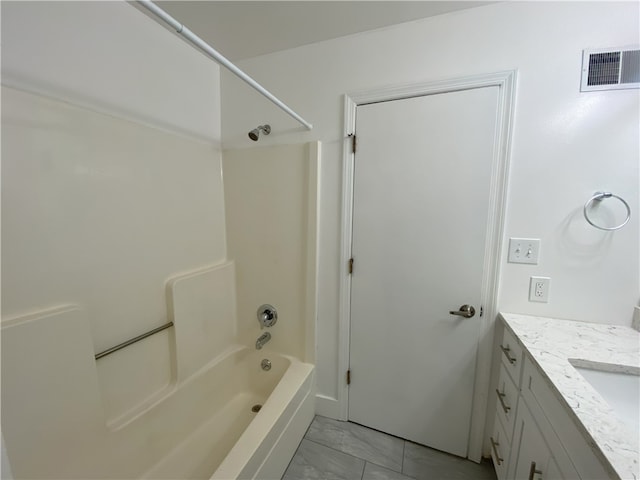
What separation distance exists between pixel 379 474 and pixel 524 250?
1.46 m

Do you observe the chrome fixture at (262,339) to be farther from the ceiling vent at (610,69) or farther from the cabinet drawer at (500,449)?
the ceiling vent at (610,69)

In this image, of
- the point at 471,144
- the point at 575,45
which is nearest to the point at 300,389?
the point at 471,144

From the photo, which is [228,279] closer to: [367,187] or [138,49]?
[367,187]

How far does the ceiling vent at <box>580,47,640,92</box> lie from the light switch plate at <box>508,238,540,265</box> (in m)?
0.72

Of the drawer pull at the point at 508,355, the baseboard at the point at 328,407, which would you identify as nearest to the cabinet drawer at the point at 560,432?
the drawer pull at the point at 508,355

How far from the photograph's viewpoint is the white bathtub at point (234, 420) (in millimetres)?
1155

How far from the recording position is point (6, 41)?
872 mm

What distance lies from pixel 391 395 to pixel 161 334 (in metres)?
1.46

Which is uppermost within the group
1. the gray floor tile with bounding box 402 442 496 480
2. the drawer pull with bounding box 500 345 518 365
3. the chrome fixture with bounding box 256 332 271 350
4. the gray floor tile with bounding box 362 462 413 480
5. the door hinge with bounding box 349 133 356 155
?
the door hinge with bounding box 349 133 356 155

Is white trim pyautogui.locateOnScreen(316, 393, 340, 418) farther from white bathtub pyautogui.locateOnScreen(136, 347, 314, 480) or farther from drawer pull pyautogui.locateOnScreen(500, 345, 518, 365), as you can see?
drawer pull pyautogui.locateOnScreen(500, 345, 518, 365)

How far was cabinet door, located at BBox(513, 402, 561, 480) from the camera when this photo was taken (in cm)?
85

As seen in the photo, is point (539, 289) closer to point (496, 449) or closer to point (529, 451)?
point (529, 451)

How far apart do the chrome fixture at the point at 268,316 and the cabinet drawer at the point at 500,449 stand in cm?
142

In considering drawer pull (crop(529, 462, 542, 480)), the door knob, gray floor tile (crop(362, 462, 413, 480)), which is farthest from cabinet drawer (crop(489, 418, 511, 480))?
the door knob
